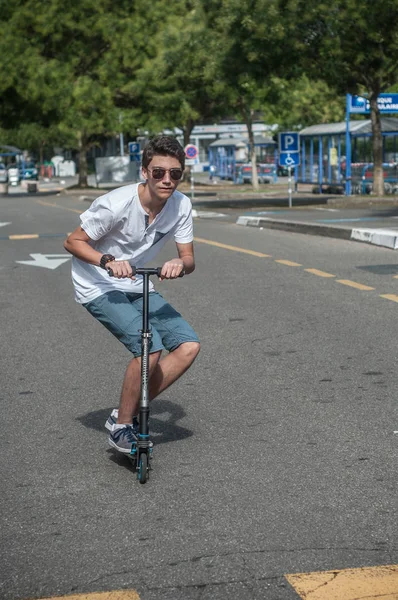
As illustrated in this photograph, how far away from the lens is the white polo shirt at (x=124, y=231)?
5.36 m

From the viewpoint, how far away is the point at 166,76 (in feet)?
182

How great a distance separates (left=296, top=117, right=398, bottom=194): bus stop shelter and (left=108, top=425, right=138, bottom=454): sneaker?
38.4m

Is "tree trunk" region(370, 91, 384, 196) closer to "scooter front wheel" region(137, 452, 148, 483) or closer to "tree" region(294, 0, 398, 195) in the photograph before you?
"tree" region(294, 0, 398, 195)

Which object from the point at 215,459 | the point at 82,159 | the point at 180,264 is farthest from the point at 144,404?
the point at 82,159

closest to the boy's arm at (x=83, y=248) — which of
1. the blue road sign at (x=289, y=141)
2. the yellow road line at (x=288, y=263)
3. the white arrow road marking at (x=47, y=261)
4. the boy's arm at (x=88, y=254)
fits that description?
the boy's arm at (x=88, y=254)

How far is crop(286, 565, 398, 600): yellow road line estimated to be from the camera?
12.4ft

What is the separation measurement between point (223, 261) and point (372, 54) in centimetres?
1847

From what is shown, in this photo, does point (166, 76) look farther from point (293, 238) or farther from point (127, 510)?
point (127, 510)

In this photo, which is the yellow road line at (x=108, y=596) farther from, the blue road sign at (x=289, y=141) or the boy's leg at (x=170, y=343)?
the blue road sign at (x=289, y=141)

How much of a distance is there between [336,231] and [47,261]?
19.4 feet

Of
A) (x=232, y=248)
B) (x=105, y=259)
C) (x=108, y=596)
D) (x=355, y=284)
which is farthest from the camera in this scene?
(x=232, y=248)

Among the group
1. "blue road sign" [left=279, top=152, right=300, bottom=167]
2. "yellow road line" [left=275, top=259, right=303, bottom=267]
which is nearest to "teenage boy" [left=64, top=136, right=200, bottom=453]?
"yellow road line" [left=275, top=259, right=303, bottom=267]

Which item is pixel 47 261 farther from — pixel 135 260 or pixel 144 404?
pixel 144 404

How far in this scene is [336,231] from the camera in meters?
20.5
